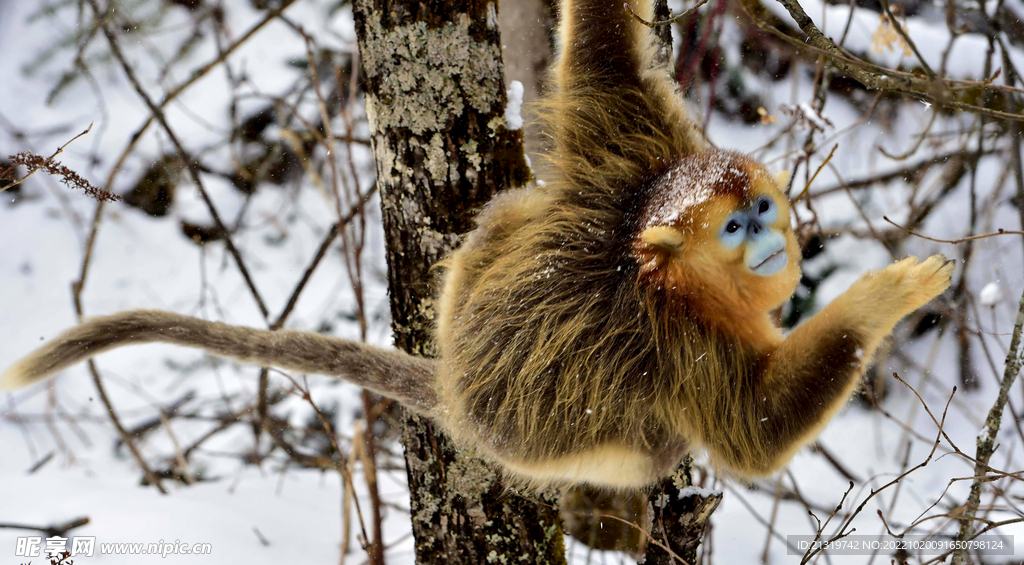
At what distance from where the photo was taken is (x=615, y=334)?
4.90 ft

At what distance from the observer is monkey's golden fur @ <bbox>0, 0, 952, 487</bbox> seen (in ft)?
4.82

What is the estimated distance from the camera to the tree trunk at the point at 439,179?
1.67 m

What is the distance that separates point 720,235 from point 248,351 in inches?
44.8

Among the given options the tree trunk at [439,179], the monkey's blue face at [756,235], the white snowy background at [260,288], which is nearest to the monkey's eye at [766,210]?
the monkey's blue face at [756,235]

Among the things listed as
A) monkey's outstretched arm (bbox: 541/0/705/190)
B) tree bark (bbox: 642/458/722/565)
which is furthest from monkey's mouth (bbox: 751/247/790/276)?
tree bark (bbox: 642/458/722/565)

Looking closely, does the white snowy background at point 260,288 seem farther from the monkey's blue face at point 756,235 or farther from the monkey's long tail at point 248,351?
the monkey's blue face at point 756,235

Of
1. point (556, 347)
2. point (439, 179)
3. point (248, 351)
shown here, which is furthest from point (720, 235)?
point (248, 351)

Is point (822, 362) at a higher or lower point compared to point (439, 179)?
lower

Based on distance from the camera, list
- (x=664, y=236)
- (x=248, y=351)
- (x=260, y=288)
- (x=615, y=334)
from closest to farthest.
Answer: (x=664, y=236) < (x=615, y=334) < (x=248, y=351) < (x=260, y=288)

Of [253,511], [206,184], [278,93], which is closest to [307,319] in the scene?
[206,184]

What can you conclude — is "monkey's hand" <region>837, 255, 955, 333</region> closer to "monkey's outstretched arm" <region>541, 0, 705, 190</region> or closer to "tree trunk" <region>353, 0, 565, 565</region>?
"monkey's outstretched arm" <region>541, 0, 705, 190</region>

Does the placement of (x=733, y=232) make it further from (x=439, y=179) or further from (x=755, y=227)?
(x=439, y=179)

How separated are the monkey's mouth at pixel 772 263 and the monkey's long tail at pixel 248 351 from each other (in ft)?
2.77

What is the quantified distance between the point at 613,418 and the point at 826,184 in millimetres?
2976
